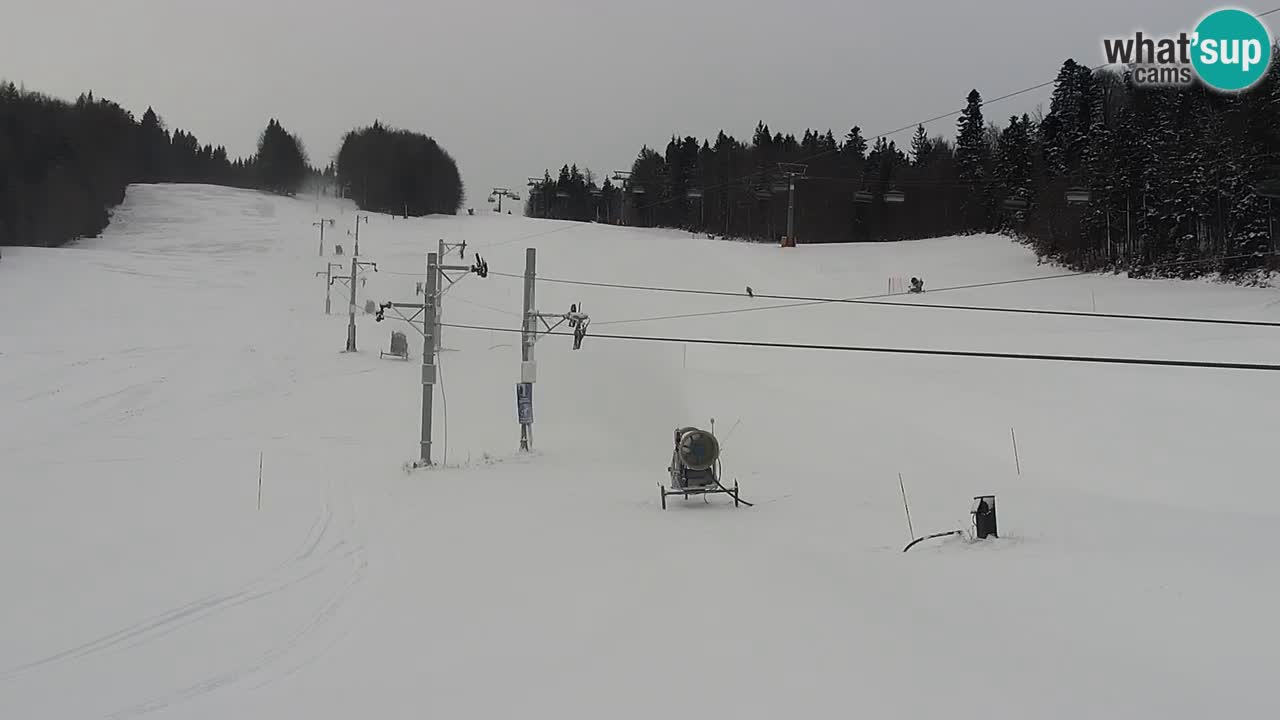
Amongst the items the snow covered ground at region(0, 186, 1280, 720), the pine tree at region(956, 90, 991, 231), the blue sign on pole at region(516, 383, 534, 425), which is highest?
the pine tree at region(956, 90, 991, 231)

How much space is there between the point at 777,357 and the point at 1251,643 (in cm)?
3350

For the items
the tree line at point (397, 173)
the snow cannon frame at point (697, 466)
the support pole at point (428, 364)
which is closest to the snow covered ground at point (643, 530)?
the snow cannon frame at point (697, 466)

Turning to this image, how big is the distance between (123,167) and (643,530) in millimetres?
121319

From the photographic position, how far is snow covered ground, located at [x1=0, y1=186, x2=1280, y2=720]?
8180mm

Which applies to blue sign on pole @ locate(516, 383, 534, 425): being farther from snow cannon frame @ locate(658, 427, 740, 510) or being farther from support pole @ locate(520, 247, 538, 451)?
snow cannon frame @ locate(658, 427, 740, 510)

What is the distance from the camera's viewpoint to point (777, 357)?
135 feet

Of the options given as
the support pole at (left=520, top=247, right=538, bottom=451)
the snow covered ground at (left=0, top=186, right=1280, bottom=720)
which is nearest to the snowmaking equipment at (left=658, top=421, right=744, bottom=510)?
the snow covered ground at (left=0, top=186, right=1280, bottom=720)

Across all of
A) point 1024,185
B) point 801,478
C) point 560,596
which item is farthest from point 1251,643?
point 1024,185

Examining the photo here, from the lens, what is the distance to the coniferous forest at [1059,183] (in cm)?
4691

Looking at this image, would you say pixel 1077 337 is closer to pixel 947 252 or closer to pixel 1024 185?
pixel 947 252

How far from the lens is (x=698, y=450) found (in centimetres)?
1723

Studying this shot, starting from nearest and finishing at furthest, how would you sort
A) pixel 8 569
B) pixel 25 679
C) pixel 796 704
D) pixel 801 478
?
pixel 796 704 < pixel 25 679 < pixel 8 569 < pixel 801 478

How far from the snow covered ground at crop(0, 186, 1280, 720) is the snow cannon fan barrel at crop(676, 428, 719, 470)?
935mm

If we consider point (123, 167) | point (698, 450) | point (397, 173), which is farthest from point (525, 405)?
point (123, 167)
